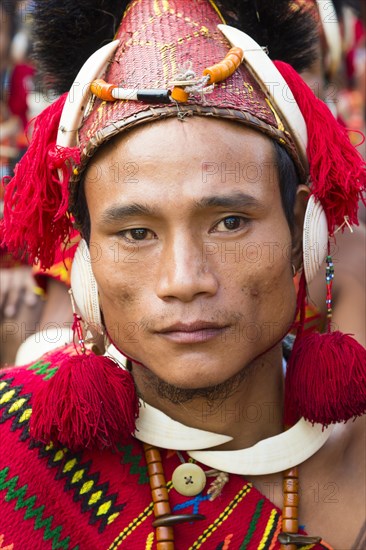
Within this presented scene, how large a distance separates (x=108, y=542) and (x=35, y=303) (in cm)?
246

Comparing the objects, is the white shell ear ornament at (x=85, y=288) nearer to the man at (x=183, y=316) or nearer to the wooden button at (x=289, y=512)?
the man at (x=183, y=316)

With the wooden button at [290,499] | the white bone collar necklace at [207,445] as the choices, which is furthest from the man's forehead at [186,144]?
the wooden button at [290,499]

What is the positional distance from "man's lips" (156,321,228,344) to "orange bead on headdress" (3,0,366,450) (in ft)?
1.06

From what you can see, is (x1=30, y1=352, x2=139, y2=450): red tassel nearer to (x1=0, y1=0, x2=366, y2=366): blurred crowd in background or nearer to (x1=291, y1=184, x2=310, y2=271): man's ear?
(x1=0, y1=0, x2=366, y2=366): blurred crowd in background

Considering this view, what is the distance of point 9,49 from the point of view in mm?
6832

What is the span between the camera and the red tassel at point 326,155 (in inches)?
110

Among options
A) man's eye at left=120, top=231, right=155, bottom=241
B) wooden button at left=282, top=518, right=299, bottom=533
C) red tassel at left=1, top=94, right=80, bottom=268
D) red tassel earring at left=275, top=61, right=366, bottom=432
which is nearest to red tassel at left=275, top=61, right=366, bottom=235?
red tassel earring at left=275, top=61, right=366, bottom=432

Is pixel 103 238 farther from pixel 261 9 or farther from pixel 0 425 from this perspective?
pixel 261 9

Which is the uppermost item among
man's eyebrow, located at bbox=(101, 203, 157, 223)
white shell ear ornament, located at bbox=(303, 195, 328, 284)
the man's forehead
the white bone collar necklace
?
the man's forehead

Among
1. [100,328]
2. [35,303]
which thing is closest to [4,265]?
[35,303]

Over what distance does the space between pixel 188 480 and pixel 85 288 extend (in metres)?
0.60

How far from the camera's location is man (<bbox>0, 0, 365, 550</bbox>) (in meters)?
2.55

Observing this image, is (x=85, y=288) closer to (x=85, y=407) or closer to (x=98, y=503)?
(x=85, y=407)

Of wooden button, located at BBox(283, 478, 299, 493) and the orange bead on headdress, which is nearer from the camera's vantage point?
the orange bead on headdress
